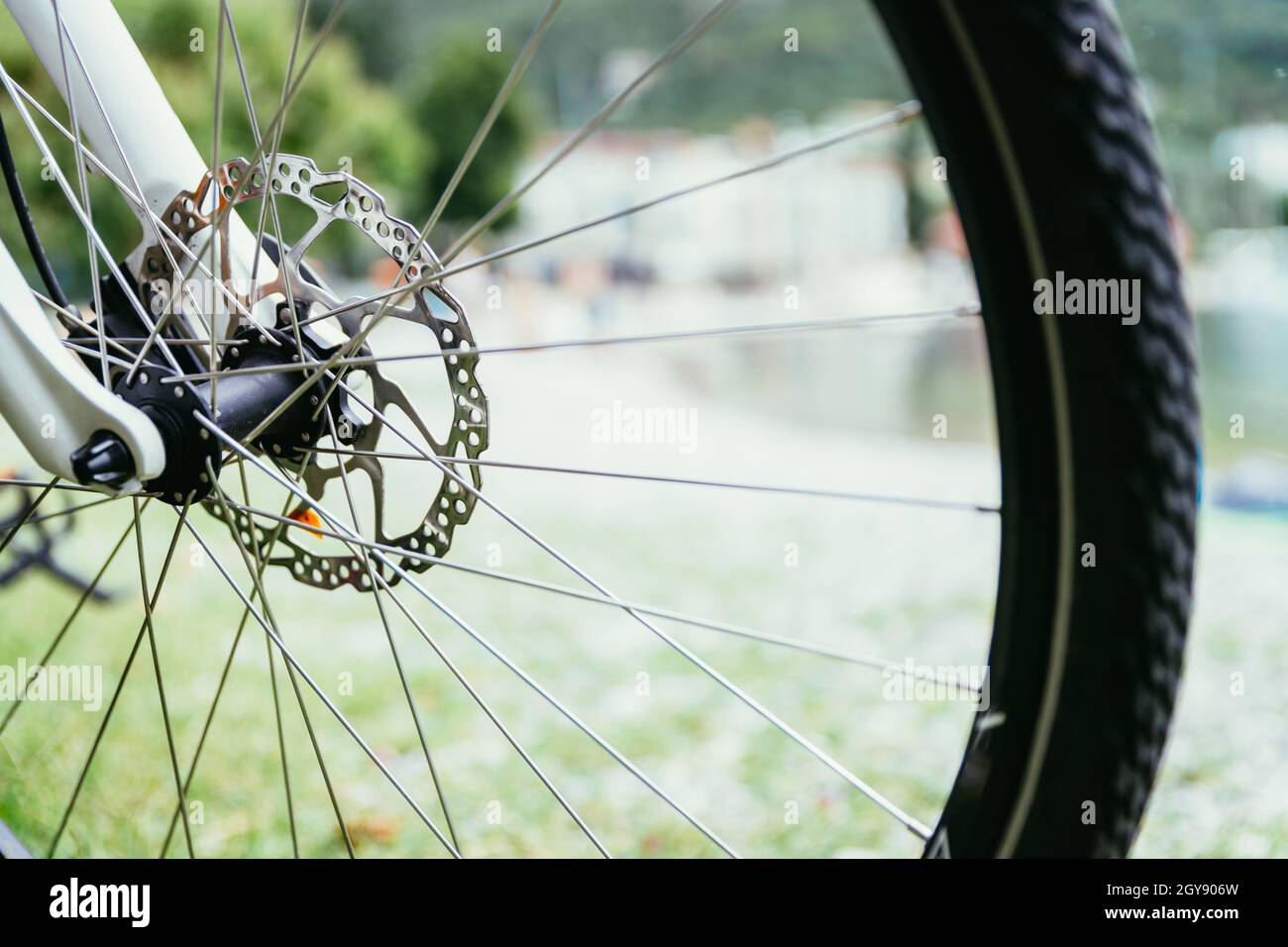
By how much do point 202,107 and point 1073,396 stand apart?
524 centimetres

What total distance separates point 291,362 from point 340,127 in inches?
284

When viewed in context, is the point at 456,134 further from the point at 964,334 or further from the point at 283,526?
the point at 283,526

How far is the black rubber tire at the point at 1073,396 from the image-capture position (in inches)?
19.2

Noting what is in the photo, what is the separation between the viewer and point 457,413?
727 mm

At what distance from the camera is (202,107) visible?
5086 mm

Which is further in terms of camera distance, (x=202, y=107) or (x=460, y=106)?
(x=460, y=106)

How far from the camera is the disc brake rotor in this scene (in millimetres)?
709

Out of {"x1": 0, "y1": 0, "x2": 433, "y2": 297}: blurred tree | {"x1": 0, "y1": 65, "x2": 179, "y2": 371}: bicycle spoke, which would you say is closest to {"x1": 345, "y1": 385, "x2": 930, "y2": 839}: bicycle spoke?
{"x1": 0, "y1": 65, "x2": 179, "y2": 371}: bicycle spoke

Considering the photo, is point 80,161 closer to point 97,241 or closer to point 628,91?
point 97,241

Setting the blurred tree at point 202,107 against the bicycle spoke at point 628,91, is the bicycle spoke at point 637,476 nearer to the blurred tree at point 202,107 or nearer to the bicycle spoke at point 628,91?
the bicycle spoke at point 628,91

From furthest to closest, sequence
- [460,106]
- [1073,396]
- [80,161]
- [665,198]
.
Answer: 1. [460,106]
2. [80,161]
3. [665,198]
4. [1073,396]

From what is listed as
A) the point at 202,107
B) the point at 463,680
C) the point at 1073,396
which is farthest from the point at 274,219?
the point at 202,107

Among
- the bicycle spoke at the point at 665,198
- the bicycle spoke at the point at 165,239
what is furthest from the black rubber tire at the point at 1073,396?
the bicycle spoke at the point at 165,239
